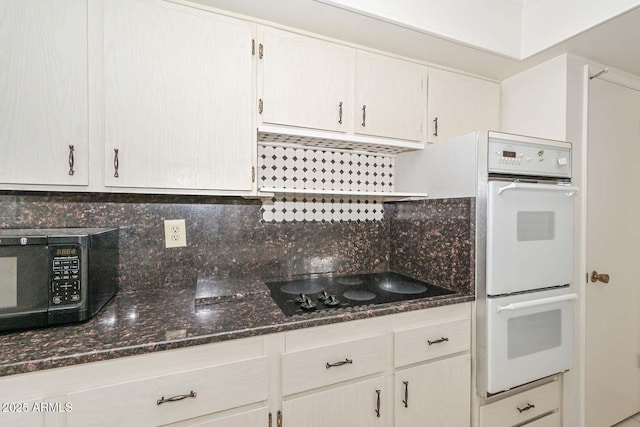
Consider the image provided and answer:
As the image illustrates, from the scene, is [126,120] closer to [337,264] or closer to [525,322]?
[337,264]

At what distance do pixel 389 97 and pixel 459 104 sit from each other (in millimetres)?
494

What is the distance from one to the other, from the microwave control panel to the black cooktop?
0.73 m

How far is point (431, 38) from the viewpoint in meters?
1.52

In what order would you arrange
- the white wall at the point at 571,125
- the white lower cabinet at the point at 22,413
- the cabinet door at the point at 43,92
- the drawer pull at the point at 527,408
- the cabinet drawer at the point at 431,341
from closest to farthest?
1. the white lower cabinet at the point at 22,413
2. the cabinet door at the point at 43,92
3. the cabinet drawer at the point at 431,341
4. the drawer pull at the point at 527,408
5. the white wall at the point at 571,125

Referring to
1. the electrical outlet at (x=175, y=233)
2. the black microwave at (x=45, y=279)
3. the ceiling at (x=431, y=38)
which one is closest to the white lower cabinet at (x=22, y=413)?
the black microwave at (x=45, y=279)

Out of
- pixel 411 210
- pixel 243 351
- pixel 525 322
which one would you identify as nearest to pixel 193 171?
pixel 243 351

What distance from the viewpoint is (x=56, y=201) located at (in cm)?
133

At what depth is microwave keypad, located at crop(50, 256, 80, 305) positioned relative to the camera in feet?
3.28

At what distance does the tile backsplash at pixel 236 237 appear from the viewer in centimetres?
137

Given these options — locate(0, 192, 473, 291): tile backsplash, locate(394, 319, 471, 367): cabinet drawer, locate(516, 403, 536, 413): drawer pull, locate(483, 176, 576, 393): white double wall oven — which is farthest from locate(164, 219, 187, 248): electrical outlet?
locate(516, 403, 536, 413): drawer pull

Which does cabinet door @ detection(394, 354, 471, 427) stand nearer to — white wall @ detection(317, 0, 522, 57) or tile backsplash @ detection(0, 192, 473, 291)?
tile backsplash @ detection(0, 192, 473, 291)

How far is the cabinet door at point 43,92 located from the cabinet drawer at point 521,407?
2053 mm

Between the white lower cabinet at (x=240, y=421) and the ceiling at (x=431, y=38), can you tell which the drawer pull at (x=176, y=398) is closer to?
the white lower cabinet at (x=240, y=421)

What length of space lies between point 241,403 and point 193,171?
91cm
